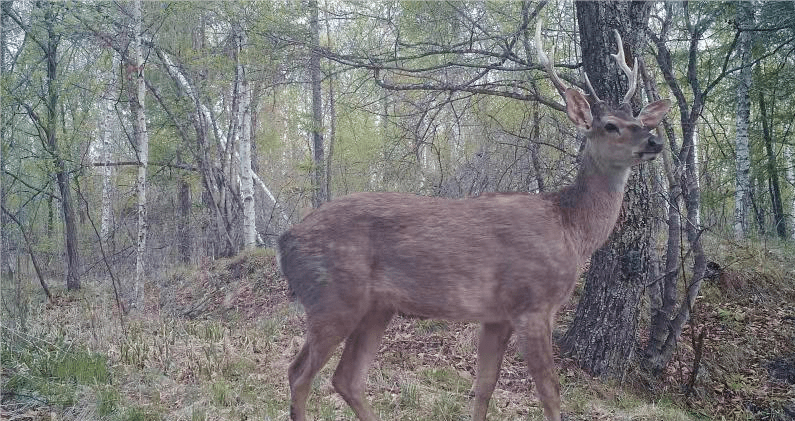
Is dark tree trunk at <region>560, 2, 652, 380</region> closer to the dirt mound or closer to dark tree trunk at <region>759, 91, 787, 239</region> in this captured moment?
the dirt mound

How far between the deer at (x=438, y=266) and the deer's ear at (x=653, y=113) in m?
0.53

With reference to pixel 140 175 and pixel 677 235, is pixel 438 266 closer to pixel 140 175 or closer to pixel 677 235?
pixel 677 235

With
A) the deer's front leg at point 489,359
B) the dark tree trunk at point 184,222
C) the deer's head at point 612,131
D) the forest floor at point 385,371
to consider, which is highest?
the deer's head at point 612,131

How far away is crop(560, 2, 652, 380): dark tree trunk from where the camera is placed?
6.07m

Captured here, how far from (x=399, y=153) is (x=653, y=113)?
21.3ft

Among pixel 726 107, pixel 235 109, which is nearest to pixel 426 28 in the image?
pixel 235 109

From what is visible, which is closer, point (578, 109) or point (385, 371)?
point (578, 109)

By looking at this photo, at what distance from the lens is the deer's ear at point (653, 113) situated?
16.3 ft

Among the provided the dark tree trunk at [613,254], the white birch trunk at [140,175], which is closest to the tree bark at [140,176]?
the white birch trunk at [140,175]

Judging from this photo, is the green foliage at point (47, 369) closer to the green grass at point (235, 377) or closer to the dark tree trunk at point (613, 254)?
the green grass at point (235, 377)

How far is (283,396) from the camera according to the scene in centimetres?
537

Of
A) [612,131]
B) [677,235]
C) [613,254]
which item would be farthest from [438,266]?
[677,235]

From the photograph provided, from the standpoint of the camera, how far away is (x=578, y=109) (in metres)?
4.74

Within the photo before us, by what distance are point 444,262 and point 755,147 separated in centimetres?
1270
